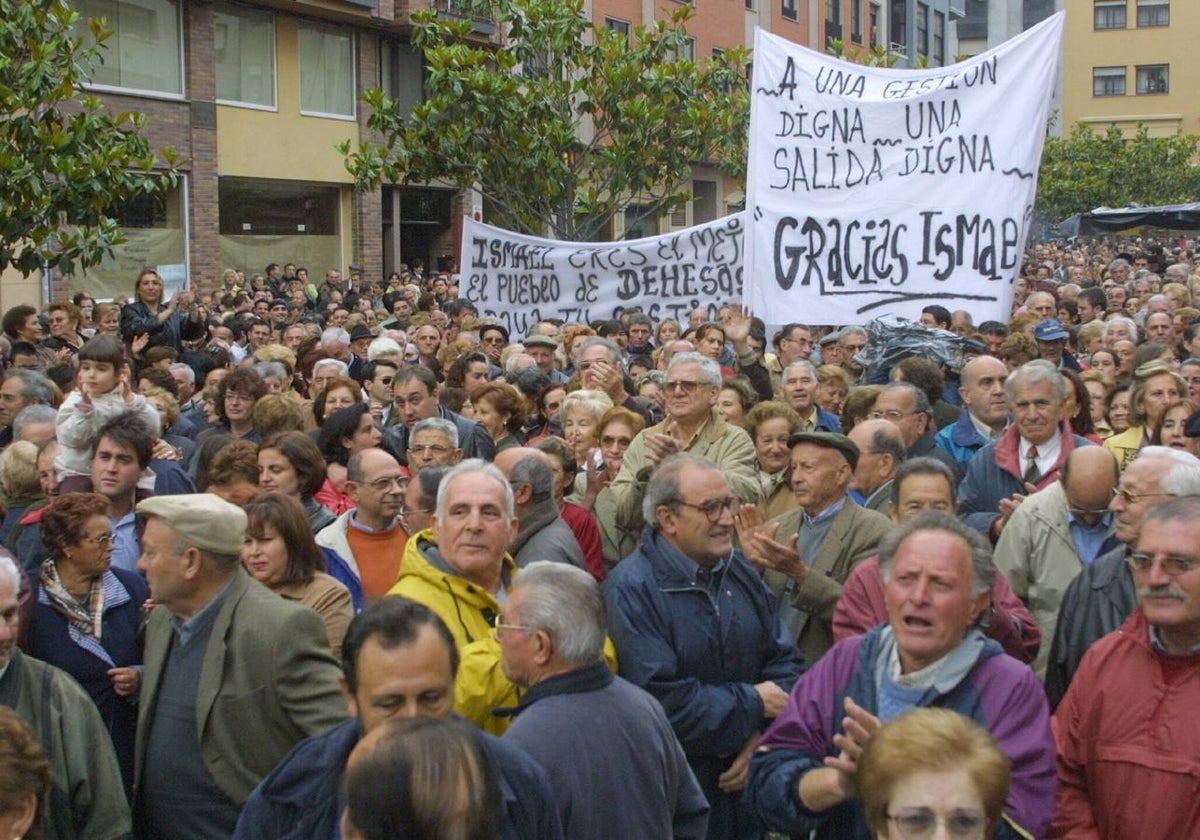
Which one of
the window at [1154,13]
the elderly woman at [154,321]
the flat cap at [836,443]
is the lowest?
the flat cap at [836,443]

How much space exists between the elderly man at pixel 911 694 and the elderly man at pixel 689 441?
2387 mm

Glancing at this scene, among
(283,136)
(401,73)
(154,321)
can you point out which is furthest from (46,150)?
(401,73)

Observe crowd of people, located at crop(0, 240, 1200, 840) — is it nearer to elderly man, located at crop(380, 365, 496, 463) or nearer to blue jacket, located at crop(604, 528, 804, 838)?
blue jacket, located at crop(604, 528, 804, 838)

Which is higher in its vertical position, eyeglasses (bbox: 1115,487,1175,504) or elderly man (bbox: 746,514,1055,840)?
eyeglasses (bbox: 1115,487,1175,504)

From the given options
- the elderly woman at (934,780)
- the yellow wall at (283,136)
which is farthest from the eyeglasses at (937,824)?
the yellow wall at (283,136)

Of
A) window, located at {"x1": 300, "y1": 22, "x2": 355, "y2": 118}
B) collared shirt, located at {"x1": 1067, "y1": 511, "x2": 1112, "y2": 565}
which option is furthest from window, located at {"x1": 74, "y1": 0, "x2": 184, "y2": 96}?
collared shirt, located at {"x1": 1067, "y1": 511, "x2": 1112, "y2": 565}

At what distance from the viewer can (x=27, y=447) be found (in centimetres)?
660

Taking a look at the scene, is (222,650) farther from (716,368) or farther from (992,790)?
(716,368)

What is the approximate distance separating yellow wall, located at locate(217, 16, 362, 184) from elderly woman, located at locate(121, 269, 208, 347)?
47.3 ft

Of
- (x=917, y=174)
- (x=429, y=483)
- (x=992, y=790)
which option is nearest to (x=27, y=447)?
(x=429, y=483)

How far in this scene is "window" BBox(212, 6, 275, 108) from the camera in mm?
25844

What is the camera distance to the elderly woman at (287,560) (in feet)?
15.8

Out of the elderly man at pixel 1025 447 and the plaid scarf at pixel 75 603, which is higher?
the elderly man at pixel 1025 447

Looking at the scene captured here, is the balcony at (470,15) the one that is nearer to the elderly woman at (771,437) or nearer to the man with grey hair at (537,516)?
the elderly woman at (771,437)
